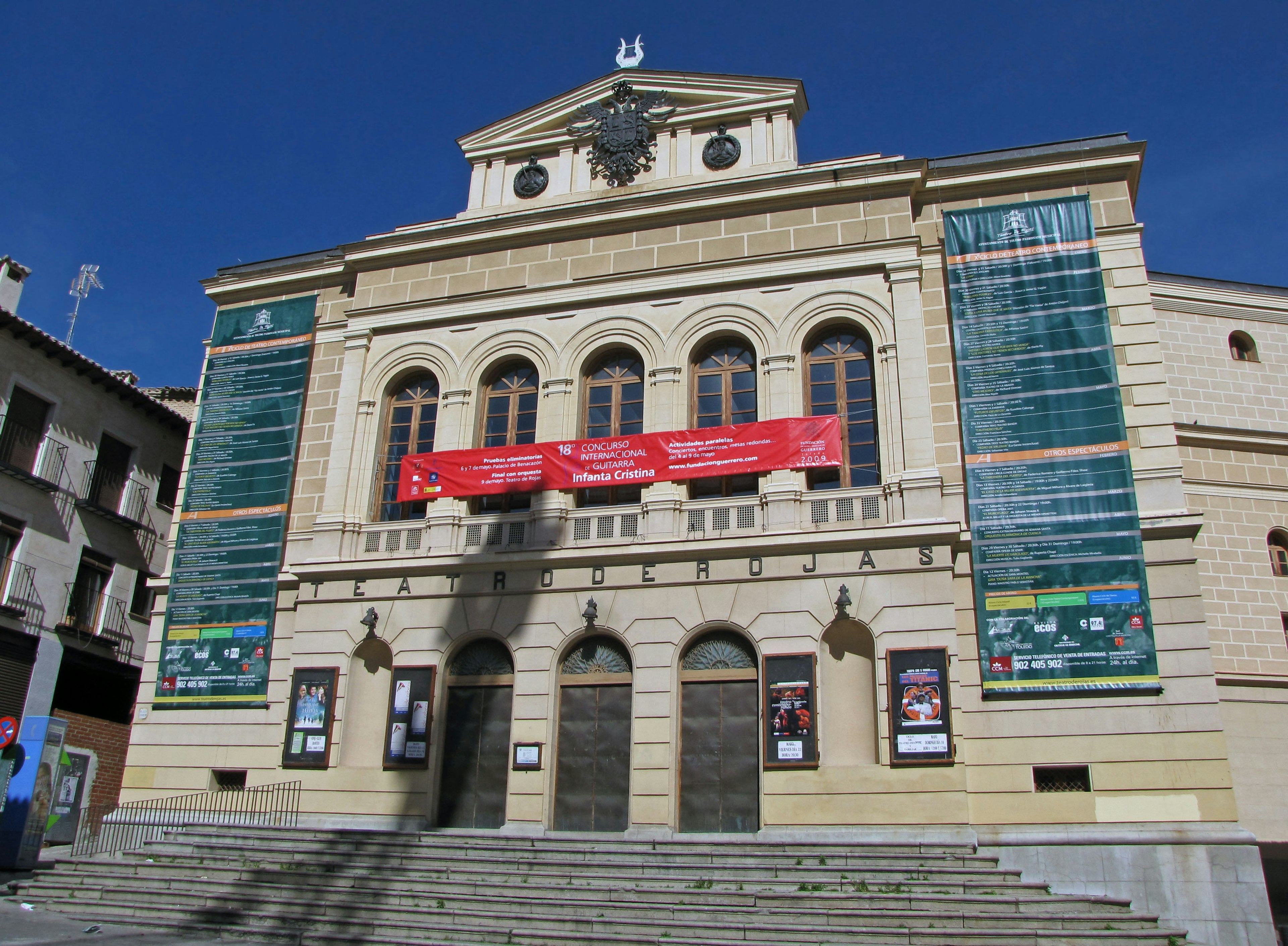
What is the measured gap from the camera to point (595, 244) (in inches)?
880

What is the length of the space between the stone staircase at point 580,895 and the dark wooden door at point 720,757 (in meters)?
0.69

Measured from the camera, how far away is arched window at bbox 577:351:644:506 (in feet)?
69.2

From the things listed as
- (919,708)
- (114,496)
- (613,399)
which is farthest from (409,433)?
(919,708)

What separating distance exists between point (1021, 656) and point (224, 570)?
1553 cm

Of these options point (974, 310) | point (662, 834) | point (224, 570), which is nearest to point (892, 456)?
point (974, 310)

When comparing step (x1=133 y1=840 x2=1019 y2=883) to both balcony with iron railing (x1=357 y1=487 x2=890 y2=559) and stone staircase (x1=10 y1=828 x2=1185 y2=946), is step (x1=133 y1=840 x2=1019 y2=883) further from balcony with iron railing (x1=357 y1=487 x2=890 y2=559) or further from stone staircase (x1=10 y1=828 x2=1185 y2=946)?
balcony with iron railing (x1=357 y1=487 x2=890 y2=559)

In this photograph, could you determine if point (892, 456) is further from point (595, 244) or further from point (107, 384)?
point (107, 384)

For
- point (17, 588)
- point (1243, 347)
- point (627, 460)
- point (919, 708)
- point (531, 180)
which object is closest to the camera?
point (919, 708)

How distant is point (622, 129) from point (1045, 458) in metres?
11.3

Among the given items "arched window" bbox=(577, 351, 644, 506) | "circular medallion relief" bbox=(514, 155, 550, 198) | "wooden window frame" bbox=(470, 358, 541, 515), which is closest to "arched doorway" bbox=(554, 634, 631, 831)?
"arched window" bbox=(577, 351, 644, 506)

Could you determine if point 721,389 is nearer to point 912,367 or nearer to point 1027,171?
point 912,367

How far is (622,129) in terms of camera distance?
2316 cm

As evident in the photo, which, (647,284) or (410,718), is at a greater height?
(647,284)

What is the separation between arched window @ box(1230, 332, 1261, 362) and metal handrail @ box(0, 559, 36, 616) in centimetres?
2867
